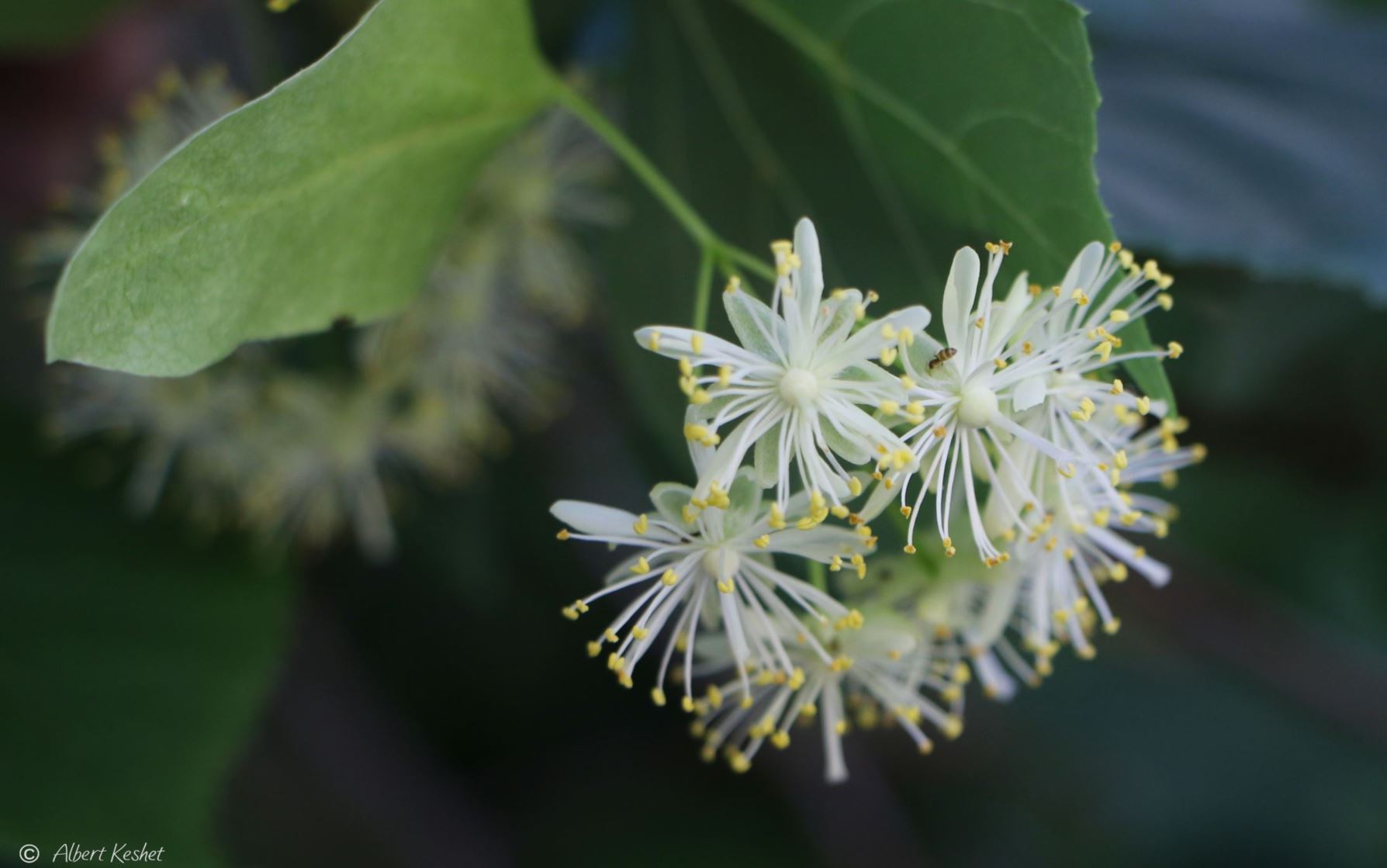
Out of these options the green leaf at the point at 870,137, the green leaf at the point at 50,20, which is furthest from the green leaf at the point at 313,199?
the green leaf at the point at 50,20

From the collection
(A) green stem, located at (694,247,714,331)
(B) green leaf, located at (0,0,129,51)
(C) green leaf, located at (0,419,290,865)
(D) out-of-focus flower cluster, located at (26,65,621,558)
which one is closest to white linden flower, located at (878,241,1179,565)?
(A) green stem, located at (694,247,714,331)

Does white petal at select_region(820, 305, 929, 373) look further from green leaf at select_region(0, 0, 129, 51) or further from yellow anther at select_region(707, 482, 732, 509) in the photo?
green leaf at select_region(0, 0, 129, 51)

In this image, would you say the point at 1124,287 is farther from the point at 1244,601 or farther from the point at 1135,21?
the point at 1244,601

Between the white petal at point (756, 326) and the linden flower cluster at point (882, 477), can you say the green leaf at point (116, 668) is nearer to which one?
the linden flower cluster at point (882, 477)

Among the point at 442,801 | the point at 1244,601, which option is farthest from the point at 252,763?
the point at 1244,601

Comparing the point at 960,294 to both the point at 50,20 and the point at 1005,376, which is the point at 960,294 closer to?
the point at 1005,376

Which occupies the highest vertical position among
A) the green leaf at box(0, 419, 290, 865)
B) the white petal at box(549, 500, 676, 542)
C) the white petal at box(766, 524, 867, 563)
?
A: the white petal at box(766, 524, 867, 563)

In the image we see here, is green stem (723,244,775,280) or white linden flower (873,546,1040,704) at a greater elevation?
green stem (723,244,775,280)

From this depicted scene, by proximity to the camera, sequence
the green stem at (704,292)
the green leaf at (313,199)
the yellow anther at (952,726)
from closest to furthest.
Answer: the green leaf at (313,199) < the green stem at (704,292) < the yellow anther at (952,726)
